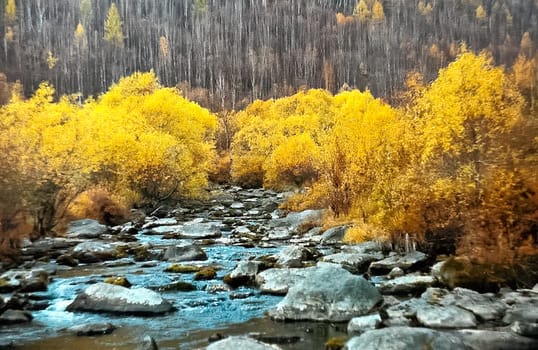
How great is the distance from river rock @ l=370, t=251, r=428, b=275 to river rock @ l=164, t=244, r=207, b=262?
7.24 meters

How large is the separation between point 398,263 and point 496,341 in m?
7.95

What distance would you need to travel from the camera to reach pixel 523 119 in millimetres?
17609

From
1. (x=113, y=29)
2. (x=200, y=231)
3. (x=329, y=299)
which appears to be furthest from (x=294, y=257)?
(x=113, y=29)

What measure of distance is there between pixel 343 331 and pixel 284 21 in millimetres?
171956

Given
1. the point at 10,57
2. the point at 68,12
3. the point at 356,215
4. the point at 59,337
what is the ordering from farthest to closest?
the point at 68,12 → the point at 10,57 → the point at 356,215 → the point at 59,337

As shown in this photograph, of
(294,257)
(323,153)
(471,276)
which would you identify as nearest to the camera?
(471,276)

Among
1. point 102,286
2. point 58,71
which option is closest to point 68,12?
point 58,71

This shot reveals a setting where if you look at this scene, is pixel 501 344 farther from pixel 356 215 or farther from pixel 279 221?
pixel 279 221

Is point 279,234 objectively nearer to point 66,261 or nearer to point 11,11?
point 66,261

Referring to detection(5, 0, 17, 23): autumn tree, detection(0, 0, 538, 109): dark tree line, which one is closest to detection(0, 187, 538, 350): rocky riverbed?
A: detection(0, 0, 538, 109): dark tree line

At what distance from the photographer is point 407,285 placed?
16547 mm

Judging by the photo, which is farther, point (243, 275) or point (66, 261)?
point (66, 261)

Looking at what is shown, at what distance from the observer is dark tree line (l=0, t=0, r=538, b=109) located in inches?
4961

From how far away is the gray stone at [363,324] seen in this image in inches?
507
